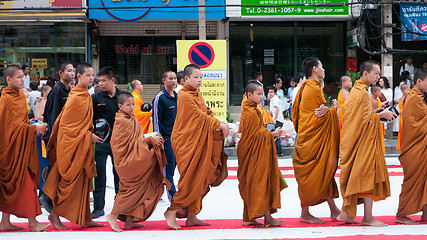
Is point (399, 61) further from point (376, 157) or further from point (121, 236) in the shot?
point (121, 236)

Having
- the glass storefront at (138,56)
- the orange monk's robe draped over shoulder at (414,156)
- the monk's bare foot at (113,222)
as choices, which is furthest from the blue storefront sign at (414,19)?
the monk's bare foot at (113,222)

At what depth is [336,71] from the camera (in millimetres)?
18766

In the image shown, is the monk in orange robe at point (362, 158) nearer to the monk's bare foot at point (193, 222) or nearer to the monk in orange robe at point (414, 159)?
the monk in orange robe at point (414, 159)

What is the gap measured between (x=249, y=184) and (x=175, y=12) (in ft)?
39.6

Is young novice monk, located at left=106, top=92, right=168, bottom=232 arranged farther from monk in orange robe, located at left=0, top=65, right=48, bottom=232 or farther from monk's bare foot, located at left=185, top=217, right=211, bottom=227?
monk in orange robe, located at left=0, top=65, right=48, bottom=232

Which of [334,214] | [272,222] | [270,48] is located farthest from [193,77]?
[270,48]

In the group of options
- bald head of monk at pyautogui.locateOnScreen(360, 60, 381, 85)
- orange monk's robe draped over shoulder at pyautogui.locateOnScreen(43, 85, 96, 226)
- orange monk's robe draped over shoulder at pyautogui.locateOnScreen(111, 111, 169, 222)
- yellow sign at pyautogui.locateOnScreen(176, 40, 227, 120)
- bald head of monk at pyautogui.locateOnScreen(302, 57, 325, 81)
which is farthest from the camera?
yellow sign at pyautogui.locateOnScreen(176, 40, 227, 120)

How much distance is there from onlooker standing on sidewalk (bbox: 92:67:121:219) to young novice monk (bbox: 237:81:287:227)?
1670 mm

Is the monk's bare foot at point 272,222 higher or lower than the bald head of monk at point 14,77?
lower

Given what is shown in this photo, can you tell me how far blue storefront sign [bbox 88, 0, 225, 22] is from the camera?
55.3 ft

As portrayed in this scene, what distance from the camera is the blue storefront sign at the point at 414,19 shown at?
56.2 feet

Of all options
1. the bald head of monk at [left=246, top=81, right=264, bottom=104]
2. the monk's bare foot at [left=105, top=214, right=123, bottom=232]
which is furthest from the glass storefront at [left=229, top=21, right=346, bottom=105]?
the monk's bare foot at [left=105, top=214, right=123, bottom=232]

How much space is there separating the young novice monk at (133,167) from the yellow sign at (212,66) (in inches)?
236

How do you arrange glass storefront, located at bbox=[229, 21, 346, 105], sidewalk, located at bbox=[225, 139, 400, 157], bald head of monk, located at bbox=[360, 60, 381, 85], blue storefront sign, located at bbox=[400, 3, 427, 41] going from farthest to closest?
glass storefront, located at bbox=[229, 21, 346, 105]
blue storefront sign, located at bbox=[400, 3, 427, 41]
sidewalk, located at bbox=[225, 139, 400, 157]
bald head of monk, located at bbox=[360, 60, 381, 85]
